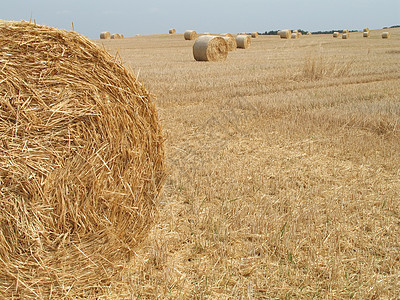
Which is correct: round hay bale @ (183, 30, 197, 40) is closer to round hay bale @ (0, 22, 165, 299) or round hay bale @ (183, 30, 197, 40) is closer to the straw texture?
the straw texture

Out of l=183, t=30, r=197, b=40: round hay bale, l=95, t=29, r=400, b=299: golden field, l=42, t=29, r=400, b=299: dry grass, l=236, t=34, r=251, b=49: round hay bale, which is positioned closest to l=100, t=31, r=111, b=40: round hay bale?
l=183, t=30, r=197, b=40: round hay bale

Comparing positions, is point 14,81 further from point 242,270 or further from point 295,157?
point 295,157

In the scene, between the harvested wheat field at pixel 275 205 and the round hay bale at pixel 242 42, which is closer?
the harvested wheat field at pixel 275 205

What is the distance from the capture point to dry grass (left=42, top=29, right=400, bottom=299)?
266 centimetres

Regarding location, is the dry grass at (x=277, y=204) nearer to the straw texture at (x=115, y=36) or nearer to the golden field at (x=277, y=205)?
the golden field at (x=277, y=205)

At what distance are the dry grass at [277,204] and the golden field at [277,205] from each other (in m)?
0.01

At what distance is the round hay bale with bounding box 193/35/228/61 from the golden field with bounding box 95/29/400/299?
28.9ft

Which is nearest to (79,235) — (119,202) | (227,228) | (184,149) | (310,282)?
(119,202)

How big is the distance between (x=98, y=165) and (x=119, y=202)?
32 centimetres

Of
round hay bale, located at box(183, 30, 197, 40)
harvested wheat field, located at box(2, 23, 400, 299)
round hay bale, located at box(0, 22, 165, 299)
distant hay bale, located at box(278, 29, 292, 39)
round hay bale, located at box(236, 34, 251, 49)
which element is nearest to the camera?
round hay bale, located at box(0, 22, 165, 299)

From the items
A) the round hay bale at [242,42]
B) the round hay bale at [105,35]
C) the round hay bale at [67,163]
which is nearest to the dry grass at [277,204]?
the round hay bale at [67,163]

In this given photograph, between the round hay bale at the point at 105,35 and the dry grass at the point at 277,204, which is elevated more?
the round hay bale at the point at 105,35

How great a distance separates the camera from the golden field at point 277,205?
104 inches

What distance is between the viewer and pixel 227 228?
3.28m
